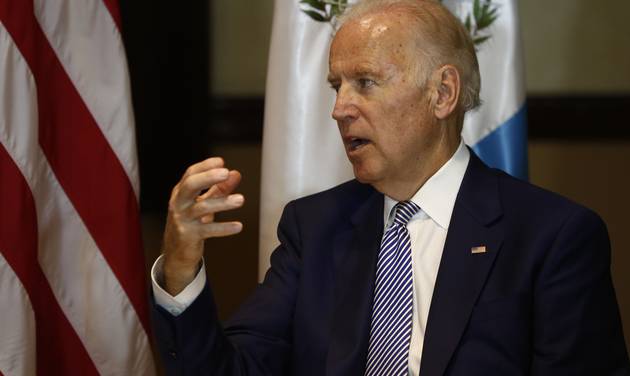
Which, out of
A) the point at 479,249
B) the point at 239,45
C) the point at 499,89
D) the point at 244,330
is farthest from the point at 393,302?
the point at 239,45

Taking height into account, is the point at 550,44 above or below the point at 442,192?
above

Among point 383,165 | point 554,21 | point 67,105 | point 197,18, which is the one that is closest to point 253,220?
point 197,18

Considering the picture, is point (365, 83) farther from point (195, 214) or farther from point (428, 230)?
point (195, 214)

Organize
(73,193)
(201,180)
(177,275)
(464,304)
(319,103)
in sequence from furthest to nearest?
(319,103) → (73,193) → (464,304) → (177,275) → (201,180)

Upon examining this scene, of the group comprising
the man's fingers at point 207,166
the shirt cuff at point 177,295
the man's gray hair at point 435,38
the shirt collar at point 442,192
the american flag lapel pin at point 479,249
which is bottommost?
→ the shirt cuff at point 177,295

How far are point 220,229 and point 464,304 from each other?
54cm

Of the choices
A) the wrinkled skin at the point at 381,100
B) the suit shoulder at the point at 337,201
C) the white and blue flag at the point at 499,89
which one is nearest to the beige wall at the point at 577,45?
the white and blue flag at the point at 499,89

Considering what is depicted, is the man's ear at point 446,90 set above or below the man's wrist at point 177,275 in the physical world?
above

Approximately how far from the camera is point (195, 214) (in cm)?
172

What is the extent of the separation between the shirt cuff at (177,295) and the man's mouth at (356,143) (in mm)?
423

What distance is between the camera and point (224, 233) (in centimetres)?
171

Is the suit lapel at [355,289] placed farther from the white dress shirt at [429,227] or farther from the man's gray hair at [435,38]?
the man's gray hair at [435,38]

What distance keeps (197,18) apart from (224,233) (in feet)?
7.66

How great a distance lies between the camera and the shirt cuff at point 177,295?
1852 mm
